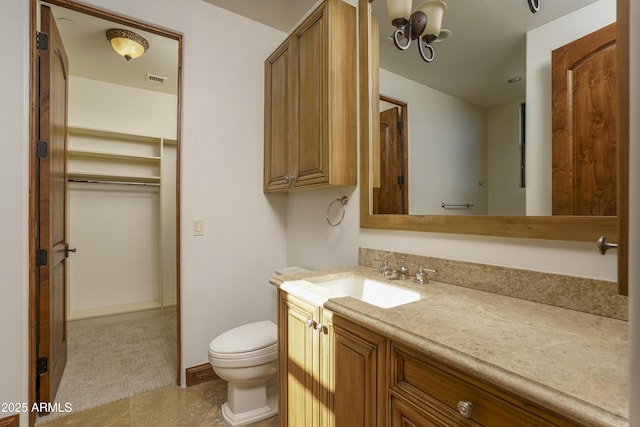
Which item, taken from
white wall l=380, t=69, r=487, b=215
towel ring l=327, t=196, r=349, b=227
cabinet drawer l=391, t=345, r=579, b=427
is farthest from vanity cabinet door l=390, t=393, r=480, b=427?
towel ring l=327, t=196, r=349, b=227

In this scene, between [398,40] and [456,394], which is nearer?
[456,394]

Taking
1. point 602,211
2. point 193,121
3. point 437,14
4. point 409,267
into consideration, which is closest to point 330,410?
point 409,267

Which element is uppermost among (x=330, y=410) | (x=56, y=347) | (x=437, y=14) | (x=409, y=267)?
(x=437, y=14)

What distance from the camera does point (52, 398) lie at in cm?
184

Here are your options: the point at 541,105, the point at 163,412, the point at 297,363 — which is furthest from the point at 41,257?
the point at 541,105

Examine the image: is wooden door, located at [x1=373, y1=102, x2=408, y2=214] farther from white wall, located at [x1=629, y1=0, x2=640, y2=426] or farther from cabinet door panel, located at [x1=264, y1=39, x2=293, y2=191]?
white wall, located at [x1=629, y1=0, x2=640, y2=426]

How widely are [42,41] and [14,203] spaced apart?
0.93 m

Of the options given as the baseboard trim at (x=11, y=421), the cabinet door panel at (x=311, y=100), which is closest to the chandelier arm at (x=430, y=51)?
the cabinet door panel at (x=311, y=100)

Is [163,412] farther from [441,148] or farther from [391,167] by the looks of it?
[441,148]

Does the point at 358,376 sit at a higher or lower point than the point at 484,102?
lower

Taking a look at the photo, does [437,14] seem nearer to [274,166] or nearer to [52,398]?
[274,166]

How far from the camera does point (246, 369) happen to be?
1668mm

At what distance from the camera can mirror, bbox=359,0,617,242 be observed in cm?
97

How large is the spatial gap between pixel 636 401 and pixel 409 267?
3.76 ft
